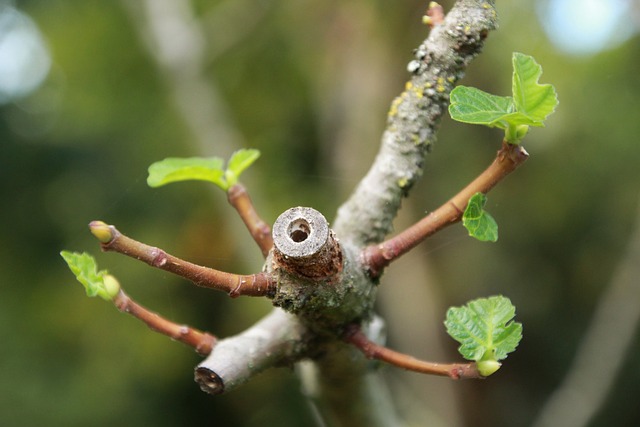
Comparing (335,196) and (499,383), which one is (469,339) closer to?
(335,196)

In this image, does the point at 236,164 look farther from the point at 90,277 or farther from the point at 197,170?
the point at 90,277

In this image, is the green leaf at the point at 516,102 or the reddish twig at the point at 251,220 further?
the reddish twig at the point at 251,220

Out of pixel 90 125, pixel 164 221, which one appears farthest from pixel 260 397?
pixel 90 125

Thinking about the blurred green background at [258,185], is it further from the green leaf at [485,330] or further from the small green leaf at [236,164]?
the green leaf at [485,330]

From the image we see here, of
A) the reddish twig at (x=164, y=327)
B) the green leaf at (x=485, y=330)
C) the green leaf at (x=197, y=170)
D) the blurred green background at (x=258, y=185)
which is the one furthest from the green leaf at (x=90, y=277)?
the blurred green background at (x=258, y=185)

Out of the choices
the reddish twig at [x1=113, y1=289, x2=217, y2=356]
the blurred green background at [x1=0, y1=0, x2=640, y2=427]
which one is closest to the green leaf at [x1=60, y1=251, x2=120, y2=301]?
the reddish twig at [x1=113, y1=289, x2=217, y2=356]

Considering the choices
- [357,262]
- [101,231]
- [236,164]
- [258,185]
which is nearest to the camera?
[101,231]

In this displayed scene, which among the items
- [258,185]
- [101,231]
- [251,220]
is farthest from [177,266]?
[258,185]
